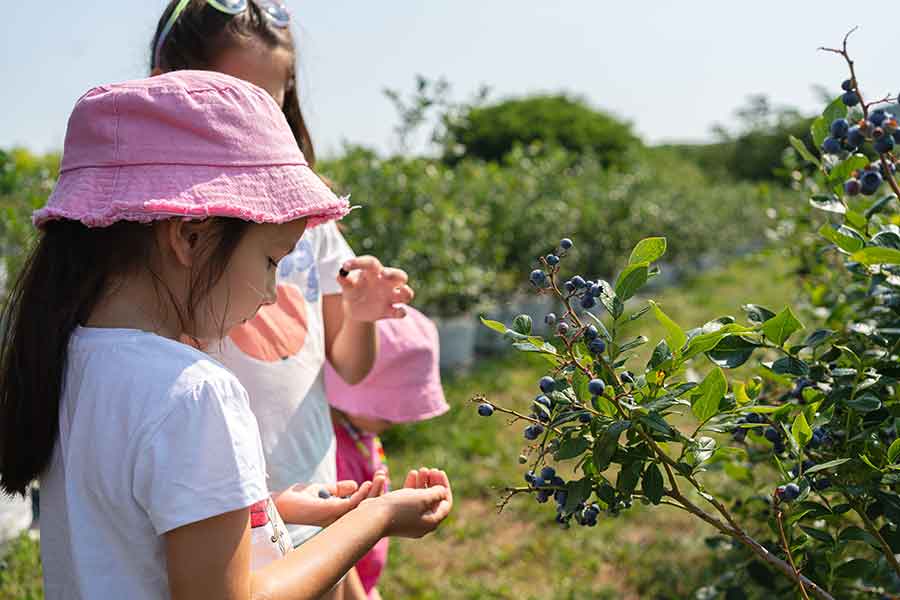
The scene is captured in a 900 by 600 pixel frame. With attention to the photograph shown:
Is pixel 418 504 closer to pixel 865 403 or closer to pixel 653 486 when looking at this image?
pixel 653 486

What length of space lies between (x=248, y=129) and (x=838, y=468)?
0.89 m

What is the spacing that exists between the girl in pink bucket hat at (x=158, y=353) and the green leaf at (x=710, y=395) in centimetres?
42

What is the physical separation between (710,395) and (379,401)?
3.51ft

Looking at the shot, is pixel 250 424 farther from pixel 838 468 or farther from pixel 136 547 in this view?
pixel 838 468

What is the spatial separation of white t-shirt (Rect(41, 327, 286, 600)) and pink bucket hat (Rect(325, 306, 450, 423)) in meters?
0.88

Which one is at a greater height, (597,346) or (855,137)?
(855,137)

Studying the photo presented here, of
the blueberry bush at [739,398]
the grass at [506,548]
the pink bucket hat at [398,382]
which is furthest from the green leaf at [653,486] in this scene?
the grass at [506,548]

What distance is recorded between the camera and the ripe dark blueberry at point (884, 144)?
994 mm

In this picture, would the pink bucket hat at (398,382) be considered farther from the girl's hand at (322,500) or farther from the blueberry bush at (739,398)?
the blueberry bush at (739,398)

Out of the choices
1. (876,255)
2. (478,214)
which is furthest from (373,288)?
(478,214)

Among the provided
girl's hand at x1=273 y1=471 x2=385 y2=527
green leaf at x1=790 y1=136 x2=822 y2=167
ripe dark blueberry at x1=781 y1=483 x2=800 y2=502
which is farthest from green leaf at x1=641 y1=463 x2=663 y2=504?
green leaf at x1=790 y1=136 x2=822 y2=167

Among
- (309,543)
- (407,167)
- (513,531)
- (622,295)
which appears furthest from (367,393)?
(407,167)

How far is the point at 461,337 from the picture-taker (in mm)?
5543

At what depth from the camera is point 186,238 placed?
1066mm
